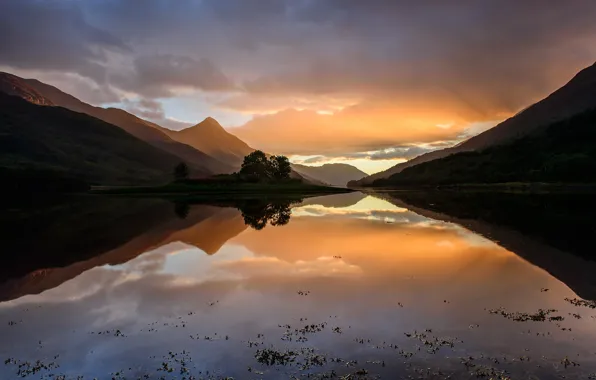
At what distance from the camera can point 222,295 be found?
26750mm

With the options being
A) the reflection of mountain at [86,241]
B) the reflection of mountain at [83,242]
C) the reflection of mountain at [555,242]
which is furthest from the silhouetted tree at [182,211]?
the reflection of mountain at [555,242]

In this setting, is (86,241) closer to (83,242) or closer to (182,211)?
(83,242)

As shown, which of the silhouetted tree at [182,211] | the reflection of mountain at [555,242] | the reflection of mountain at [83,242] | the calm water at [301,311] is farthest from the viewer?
the silhouetted tree at [182,211]

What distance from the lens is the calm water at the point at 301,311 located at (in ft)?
53.4

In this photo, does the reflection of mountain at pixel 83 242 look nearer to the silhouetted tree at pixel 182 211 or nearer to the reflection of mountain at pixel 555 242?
the silhouetted tree at pixel 182 211

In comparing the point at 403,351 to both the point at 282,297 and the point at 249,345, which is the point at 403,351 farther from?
the point at 282,297

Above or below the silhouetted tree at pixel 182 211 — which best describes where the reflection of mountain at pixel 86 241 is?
below

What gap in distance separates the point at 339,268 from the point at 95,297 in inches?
696

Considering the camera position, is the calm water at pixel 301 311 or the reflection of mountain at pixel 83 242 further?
the reflection of mountain at pixel 83 242

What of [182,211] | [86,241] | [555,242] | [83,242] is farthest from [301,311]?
[182,211]

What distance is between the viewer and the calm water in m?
16.3

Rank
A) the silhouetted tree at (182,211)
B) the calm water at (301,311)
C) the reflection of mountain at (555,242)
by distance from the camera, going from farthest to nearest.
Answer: the silhouetted tree at (182,211), the reflection of mountain at (555,242), the calm water at (301,311)

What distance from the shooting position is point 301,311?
2291 centimetres

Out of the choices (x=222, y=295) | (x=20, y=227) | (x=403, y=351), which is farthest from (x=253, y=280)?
(x=20, y=227)
